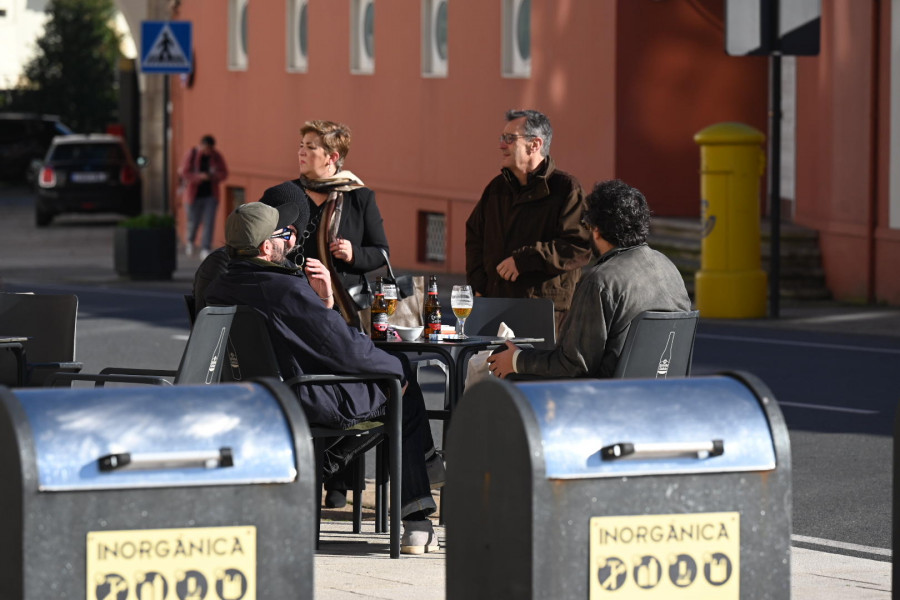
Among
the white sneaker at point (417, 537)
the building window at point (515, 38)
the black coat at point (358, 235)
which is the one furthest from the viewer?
the building window at point (515, 38)

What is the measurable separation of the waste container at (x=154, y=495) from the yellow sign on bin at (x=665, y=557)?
0.70 metres

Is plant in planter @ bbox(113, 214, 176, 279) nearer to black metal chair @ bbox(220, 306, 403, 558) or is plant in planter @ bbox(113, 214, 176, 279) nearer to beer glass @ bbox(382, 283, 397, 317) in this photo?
beer glass @ bbox(382, 283, 397, 317)

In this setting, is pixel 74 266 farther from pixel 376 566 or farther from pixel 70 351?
pixel 376 566

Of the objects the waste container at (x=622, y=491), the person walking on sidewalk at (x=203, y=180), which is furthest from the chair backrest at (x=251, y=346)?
the person walking on sidewalk at (x=203, y=180)

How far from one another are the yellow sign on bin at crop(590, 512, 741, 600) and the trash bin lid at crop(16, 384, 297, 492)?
78 cm

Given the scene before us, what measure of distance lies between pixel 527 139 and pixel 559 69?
42.8 ft

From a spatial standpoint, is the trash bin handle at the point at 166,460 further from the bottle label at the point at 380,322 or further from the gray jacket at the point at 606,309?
the bottle label at the point at 380,322

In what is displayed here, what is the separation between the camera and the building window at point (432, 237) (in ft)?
78.8

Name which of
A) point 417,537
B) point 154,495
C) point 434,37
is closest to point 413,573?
point 417,537

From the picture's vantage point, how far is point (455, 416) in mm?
4945

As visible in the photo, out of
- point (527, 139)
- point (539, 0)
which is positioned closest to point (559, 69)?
point (539, 0)

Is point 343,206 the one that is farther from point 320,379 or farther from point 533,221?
point 320,379

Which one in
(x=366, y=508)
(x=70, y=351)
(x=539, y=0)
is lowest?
(x=366, y=508)

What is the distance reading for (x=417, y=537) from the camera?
737cm
